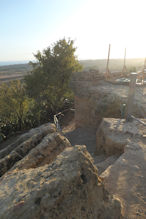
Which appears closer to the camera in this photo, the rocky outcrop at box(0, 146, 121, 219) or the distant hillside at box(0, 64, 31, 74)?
the rocky outcrop at box(0, 146, 121, 219)

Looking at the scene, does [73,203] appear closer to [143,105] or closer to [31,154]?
[31,154]

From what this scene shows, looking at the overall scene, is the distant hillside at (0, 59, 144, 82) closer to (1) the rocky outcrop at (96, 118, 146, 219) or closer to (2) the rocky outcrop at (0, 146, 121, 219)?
(1) the rocky outcrop at (96, 118, 146, 219)

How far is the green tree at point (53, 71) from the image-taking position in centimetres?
1756

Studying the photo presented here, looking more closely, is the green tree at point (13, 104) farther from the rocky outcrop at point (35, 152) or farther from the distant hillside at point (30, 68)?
the distant hillside at point (30, 68)

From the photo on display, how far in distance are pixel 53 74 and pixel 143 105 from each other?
11.5 metres

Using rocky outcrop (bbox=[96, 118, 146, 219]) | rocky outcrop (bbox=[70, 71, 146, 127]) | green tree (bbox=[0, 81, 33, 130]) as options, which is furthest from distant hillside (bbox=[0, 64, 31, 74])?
rocky outcrop (bbox=[96, 118, 146, 219])

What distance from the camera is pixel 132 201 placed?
2.84m

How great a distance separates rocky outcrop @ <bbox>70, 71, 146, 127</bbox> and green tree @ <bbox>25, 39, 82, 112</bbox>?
19.5 feet

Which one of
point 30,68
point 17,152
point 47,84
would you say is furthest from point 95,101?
point 30,68

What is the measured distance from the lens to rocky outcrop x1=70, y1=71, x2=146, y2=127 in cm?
932

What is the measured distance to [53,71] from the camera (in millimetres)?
17594

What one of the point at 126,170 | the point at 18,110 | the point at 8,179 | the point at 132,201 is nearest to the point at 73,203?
the point at 8,179

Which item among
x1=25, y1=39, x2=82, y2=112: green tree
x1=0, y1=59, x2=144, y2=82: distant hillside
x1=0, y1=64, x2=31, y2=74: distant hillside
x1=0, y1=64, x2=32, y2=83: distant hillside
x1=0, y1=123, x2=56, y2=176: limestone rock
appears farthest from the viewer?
x1=0, y1=64, x2=31, y2=74: distant hillside

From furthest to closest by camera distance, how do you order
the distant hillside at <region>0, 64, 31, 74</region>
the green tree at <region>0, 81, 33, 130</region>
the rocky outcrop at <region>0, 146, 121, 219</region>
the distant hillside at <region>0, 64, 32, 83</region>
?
1. the distant hillside at <region>0, 64, 31, 74</region>
2. the distant hillside at <region>0, 64, 32, 83</region>
3. the green tree at <region>0, 81, 33, 130</region>
4. the rocky outcrop at <region>0, 146, 121, 219</region>
